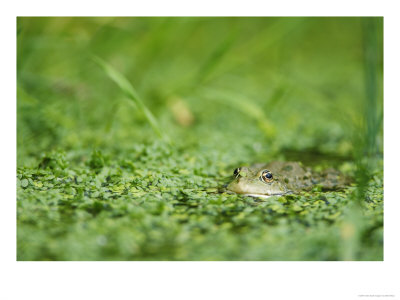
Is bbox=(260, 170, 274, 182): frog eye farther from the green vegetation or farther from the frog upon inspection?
the green vegetation

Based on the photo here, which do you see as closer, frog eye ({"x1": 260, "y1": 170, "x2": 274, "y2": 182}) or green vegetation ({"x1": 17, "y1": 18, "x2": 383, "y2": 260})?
green vegetation ({"x1": 17, "y1": 18, "x2": 383, "y2": 260})

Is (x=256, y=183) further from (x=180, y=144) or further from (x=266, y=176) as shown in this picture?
(x=180, y=144)

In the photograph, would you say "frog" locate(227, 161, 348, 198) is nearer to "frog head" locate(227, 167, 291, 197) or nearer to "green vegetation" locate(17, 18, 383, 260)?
"frog head" locate(227, 167, 291, 197)

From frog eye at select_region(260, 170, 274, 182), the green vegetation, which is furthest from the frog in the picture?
the green vegetation

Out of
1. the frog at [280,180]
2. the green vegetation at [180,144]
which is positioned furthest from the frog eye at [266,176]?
the green vegetation at [180,144]

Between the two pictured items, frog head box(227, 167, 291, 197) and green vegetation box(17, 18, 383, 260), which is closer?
green vegetation box(17, 18, 383, 260)

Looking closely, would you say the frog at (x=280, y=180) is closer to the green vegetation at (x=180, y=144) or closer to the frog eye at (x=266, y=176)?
the frog eye at (x=266, y=176)
